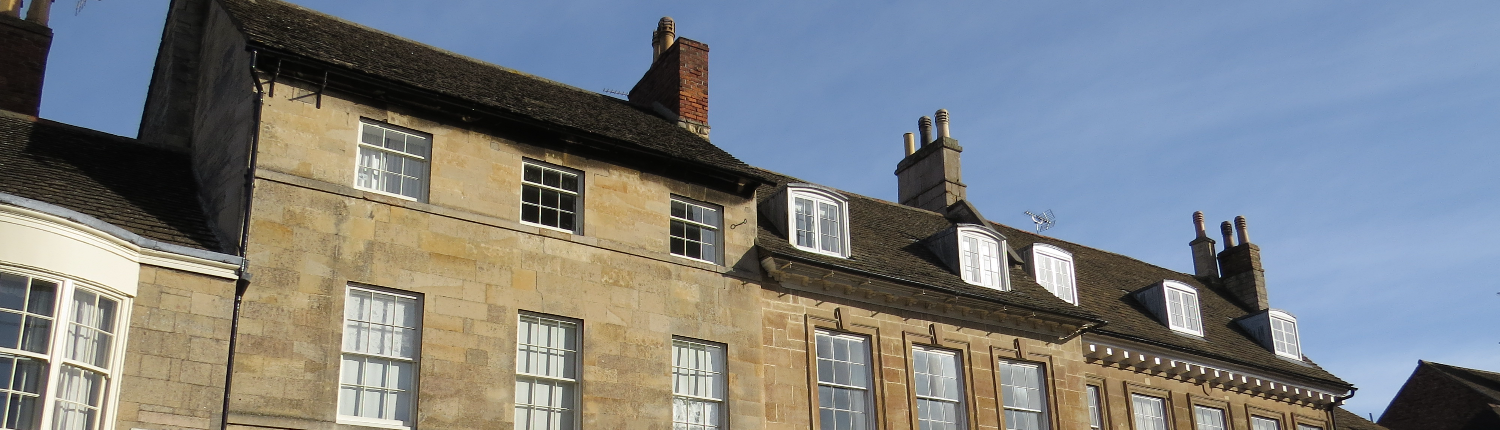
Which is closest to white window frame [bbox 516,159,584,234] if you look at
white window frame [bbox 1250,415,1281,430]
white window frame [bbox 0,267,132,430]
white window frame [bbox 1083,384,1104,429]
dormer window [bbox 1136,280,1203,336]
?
white window frame [bbox 0,267,132,430]

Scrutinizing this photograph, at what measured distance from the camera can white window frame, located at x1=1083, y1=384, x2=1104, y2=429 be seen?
25.4m

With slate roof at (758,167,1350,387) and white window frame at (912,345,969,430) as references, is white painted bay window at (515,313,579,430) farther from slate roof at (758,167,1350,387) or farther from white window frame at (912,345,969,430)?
white window frame at (912,345,969,430)

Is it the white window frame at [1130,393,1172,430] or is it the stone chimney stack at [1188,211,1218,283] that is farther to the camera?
the stone chimney stack at [1188,211,1218,283]

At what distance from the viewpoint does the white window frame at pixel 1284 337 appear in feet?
102

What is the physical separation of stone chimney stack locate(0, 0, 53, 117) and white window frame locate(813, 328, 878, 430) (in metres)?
12.6

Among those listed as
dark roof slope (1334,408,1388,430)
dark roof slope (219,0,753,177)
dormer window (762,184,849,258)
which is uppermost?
dark roof slope (219,0,753,177)

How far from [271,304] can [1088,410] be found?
15.0 m

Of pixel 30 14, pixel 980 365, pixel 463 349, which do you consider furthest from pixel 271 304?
pixel 980 365

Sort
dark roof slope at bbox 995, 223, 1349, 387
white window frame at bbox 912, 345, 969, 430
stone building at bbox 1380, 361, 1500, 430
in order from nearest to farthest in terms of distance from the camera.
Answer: white window frame at bbox 912, 345, 969, 430, dark roof slope at bbox 995, 223, 1349, 387, stone building at bbox 1380, 361, 1500, 430

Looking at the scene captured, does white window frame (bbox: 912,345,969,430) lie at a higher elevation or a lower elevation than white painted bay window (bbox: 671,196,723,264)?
lower

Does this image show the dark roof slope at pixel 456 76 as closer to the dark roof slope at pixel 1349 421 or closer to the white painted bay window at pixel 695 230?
the white painted bay window at pixel 695 230

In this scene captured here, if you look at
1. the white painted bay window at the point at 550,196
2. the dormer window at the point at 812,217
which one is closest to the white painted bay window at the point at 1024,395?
the dormer window at the point at 812,217

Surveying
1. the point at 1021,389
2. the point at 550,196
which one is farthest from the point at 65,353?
the point at 1021,389

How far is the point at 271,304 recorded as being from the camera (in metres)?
15.7
